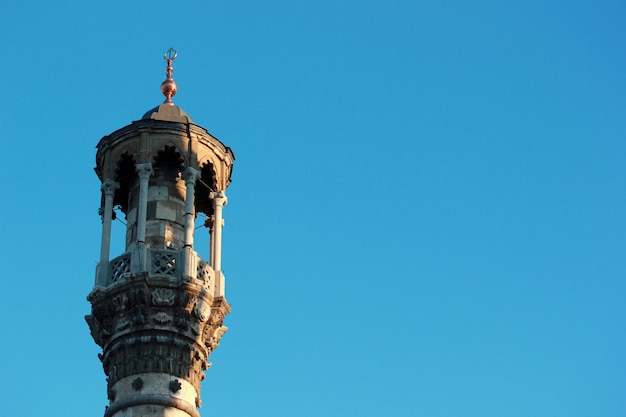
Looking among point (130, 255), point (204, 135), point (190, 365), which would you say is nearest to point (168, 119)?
point (204, 135)

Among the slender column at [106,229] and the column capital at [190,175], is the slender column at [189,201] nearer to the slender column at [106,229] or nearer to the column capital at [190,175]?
the column capital at [190,175]

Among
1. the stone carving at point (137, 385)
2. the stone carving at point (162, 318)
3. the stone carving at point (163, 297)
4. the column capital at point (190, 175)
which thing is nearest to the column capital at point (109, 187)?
the column capital at point (190, 175)

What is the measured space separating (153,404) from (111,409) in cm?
101

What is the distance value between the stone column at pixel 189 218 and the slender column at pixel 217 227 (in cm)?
93

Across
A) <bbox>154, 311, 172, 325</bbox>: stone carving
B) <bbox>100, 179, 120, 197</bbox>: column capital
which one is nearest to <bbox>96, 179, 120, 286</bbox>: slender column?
<bbox>100, 179, 120, 197</bbox>: column capital

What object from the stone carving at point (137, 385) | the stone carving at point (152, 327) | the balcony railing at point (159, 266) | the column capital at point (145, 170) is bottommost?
the stone carving at point (137, 385)

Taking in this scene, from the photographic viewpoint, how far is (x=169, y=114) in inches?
1355

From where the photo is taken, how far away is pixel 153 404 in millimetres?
29625

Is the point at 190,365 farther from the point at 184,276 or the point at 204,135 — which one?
the point at 204,135

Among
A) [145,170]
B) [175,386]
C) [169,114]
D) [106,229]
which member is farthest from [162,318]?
[169,114]

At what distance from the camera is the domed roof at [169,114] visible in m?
34.1

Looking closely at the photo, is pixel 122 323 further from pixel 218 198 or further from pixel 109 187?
pixel 218 198

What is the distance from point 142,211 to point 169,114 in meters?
3.34

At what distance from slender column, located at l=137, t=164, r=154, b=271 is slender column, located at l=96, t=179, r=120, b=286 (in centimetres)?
83
